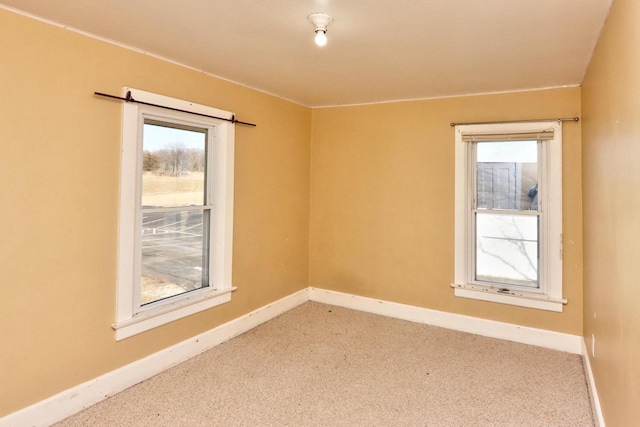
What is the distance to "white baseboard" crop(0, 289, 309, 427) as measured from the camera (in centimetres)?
202

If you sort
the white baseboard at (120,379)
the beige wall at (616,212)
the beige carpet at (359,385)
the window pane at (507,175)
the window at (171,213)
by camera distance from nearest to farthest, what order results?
the beige wall at (616,212)
the white baseboard at (120,379)
the beige carpet at (359,385)
the window at (171,213)
the window pane at (507,175)

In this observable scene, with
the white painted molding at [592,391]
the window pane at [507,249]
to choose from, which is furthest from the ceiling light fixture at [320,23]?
the white painted molding at [592,391]

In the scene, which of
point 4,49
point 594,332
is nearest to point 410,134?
point 594,332

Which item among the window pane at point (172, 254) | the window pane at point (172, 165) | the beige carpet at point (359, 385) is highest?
the window pane at point (172, 165)

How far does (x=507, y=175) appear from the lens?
3.34 meters

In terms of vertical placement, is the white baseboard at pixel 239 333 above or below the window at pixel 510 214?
below

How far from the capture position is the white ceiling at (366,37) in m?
1.82

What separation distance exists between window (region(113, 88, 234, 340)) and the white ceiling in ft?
1.58

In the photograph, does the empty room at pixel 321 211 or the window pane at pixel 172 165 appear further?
the window pane at pixel 172 165

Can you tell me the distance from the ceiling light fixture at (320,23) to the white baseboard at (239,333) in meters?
2.40

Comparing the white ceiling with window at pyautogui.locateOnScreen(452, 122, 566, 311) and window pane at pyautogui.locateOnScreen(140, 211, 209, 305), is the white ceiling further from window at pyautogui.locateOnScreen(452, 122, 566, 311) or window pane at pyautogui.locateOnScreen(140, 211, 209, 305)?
window pane at pyautogui.locateOnScreen(140, 211, 209, 305)

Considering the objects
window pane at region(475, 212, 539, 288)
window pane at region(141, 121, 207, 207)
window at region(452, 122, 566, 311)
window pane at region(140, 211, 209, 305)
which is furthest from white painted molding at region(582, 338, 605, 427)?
window pane at region(141, 121, 207, 207)

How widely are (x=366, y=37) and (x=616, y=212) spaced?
1.59 metres

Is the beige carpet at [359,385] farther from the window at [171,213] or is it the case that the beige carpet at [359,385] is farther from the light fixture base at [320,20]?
the light fixture base at [320,20]
